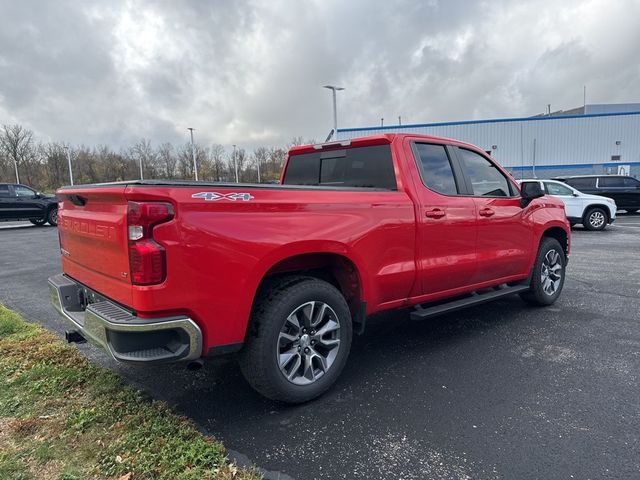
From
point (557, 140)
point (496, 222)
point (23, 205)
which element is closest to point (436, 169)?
point (496, 222)

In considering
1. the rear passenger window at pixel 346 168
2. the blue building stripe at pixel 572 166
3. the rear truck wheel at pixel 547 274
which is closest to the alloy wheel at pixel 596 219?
the rear truck wheel at pixel 547 274

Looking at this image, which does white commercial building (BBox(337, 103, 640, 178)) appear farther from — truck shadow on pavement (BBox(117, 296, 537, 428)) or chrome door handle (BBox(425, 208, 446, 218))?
chrome door handle (BBox(425, 208, 446, 218))

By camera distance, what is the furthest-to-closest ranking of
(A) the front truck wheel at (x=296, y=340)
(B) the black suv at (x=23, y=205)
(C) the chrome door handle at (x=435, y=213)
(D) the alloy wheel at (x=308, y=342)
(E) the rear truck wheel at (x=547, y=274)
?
(B) the black suv at (x=23, y=205) → (E) the rear truck wheel at (x=547, y=274) → (C) the chrome door handle at (x=435, y=213) → (D) the alloy wheel at (x=308, y=342) → (A) the front truck wheel at (x=296, y=340)

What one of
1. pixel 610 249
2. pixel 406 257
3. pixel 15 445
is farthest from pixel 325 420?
pixel 610 249

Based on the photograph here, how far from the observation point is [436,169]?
13.4ft

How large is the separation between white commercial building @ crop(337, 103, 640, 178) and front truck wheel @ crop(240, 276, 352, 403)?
31.7 metres

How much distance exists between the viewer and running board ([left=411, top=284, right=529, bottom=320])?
12.4 ft

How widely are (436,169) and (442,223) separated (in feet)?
1.83

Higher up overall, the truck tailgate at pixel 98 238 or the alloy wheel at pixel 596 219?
the truck tailgate at pixel 98 238

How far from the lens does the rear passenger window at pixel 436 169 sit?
3934 millimetres

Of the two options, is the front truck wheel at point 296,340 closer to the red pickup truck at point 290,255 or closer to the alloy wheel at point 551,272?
the red pickup truck at point 290,255

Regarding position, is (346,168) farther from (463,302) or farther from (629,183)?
(629,183)

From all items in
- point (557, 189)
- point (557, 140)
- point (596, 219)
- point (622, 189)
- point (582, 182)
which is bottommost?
point (596, 219)

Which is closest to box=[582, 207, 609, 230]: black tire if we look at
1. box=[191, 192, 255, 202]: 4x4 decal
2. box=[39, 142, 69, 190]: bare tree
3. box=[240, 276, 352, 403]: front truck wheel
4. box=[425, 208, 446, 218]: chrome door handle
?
box=[425, 208, 446, 218]: chrome door handle
